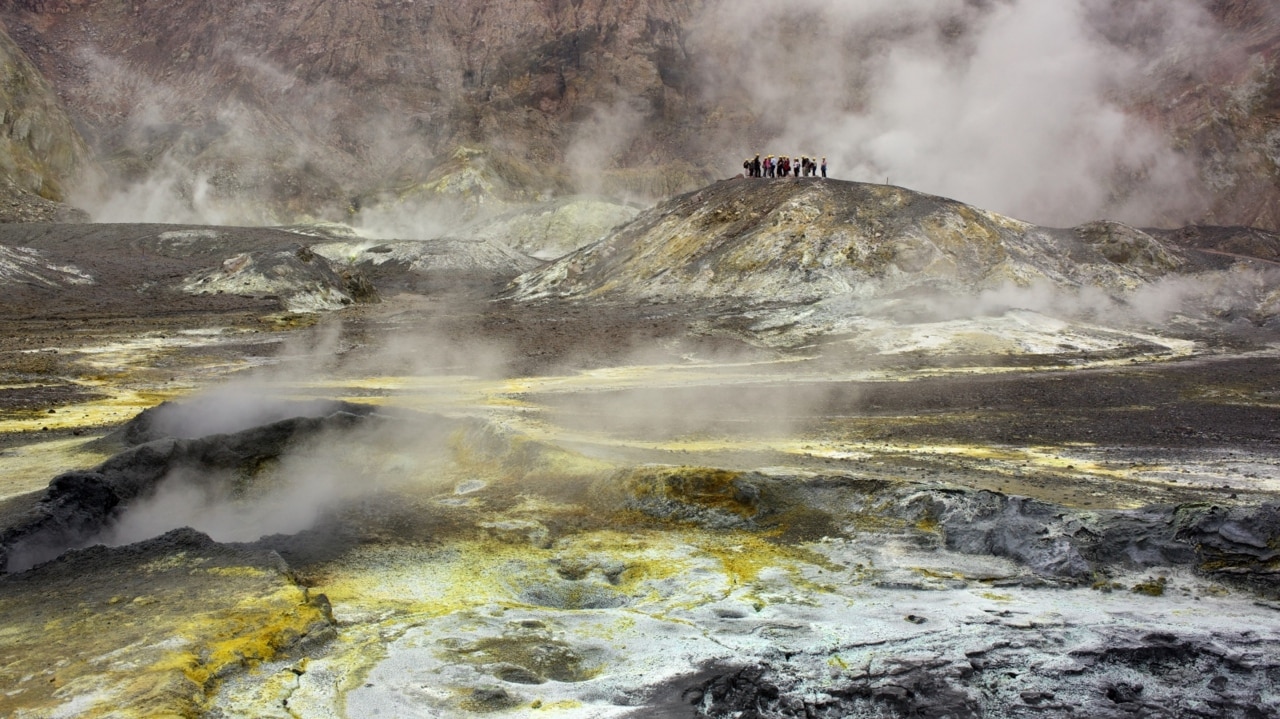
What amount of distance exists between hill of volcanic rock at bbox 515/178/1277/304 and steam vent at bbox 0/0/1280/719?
20 cm

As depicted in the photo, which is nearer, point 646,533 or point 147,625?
point 147,625

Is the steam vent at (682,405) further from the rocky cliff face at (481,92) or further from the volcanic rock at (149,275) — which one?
the rocky cliff face at (481,92)

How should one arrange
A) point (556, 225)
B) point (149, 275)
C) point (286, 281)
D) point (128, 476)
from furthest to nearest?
1. point (556, 225)
2. point (149, 275)
3. point (286, 281)
4. point (128, 476)

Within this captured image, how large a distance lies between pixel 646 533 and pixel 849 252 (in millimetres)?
28583

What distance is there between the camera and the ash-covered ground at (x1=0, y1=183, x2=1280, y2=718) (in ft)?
19.4

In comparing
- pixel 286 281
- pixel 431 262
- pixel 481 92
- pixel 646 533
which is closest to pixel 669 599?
pixel 646 533

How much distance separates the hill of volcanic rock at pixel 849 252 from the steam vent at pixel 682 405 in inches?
7.8

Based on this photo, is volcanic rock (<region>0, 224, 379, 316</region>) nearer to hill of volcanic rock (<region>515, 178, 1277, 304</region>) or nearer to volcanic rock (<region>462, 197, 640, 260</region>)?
hill of volcanic rock (<region>515, 178, 1277, 304</region>)

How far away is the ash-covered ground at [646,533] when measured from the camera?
5.90 m

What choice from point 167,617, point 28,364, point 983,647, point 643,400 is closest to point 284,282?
point 28,364

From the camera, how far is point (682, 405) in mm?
18672

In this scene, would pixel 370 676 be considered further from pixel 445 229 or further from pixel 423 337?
pixel 445 229

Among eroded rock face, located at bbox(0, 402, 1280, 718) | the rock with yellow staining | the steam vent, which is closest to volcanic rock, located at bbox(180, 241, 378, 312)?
the steam vent

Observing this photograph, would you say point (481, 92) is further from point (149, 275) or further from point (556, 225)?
point (149, 275)
